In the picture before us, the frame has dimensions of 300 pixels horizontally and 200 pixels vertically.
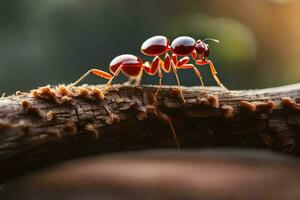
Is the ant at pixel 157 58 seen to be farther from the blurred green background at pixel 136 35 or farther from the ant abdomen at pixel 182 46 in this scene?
the blurred green background at pixel 136 35

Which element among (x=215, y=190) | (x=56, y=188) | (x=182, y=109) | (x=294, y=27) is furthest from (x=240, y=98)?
(x=294, y=27)

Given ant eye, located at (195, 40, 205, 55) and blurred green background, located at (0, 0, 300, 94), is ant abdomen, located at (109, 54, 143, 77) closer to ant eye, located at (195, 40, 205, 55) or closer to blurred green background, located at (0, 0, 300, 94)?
ant eye, located at (195, 40, 205, 55)

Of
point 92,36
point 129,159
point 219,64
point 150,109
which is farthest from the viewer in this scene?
point 129,159

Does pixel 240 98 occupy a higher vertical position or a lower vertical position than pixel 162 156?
higher

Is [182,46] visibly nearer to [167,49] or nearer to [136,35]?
[167,49]

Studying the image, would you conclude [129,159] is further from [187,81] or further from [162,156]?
[187,81]

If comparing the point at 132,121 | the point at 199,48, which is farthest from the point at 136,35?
the point at 132,121
